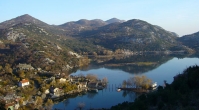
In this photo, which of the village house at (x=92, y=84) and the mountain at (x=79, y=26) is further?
the mountain at (x=79, y=26)

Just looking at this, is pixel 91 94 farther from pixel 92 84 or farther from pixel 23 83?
pixel 23 83

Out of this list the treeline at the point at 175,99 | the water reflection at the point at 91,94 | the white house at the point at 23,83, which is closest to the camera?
the treeline at the point at 175,99

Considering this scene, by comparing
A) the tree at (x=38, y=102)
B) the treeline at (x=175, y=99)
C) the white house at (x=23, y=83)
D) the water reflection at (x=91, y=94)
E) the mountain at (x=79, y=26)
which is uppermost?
the mountain at (x=79, y=26)

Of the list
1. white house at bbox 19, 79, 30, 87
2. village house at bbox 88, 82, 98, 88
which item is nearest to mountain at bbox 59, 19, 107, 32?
village house at bbox 88, 82, 98, 88

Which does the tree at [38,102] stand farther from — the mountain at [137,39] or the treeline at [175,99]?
the mountain at [137,39]

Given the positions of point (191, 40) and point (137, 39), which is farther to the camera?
point (191, 40)

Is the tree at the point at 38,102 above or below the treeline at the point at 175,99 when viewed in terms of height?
below

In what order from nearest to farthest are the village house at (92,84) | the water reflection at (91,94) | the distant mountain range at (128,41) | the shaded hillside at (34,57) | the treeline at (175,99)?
the treeline at (175,99), the water reflection at (91,94), the village house at (92,84), the shaded hillside at (34,57), the distant mountain range at (128,41)

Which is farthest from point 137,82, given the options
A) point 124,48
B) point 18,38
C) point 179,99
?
point 124,48

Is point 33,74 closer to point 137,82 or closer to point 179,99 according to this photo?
point 137,82

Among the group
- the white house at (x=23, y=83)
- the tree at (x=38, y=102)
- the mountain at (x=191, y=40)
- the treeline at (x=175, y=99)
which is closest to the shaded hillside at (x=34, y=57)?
the white house at (x=23, y=83)

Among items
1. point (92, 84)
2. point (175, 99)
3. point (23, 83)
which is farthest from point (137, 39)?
point (175, 99)
